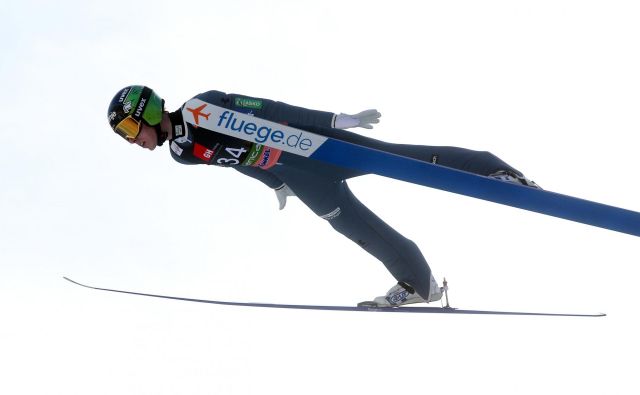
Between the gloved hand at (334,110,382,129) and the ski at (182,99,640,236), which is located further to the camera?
the gloved hand at (334,110,382,129)

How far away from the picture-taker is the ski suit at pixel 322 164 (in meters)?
5.99

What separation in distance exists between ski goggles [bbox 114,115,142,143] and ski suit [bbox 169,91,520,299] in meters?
0.26

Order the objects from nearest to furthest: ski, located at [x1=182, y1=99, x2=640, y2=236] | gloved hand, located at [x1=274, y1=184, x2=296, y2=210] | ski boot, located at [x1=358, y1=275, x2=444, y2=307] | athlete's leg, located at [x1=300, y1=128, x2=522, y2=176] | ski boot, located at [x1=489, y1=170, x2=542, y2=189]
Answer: ski, located at [x1=182, y1=99, x2=640, y2=236] < ski boot, located at [x1=489, y1=170, x2=542, y2=189] < athlete's leg, located at [x1=300, y1=128, x2=522, y2=176] < ski boot, located at [x1=358, y1=275, x2=444, y2=307] < gloved hand, located at [x1=274, y1=184, x2=296, y2=210]

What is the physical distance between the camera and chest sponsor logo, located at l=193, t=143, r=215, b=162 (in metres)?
6.04

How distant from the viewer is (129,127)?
5941mm

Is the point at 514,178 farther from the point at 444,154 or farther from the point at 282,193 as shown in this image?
the point at 282,193

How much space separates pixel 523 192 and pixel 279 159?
1904 millimetres

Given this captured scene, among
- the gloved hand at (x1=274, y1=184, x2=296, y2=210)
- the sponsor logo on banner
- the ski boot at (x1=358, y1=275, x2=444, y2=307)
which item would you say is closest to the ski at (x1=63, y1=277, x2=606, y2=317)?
the ski boot at (x1=358, y1=275, x2=444, y2=307)

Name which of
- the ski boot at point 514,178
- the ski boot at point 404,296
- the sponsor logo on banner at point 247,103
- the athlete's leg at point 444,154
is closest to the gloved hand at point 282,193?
the athlete's leg at point 444,154

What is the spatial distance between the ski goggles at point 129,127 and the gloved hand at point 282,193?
135cm

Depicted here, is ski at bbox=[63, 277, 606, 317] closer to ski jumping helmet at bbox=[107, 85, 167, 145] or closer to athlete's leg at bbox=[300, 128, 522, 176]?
athlete's leg at bbox=[300, 128, 522, 176]

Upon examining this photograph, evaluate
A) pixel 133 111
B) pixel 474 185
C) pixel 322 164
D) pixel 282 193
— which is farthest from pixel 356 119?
pixel 133 111

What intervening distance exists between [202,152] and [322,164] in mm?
931

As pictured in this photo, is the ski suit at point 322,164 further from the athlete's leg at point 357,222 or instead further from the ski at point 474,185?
the ski at point 474,185
